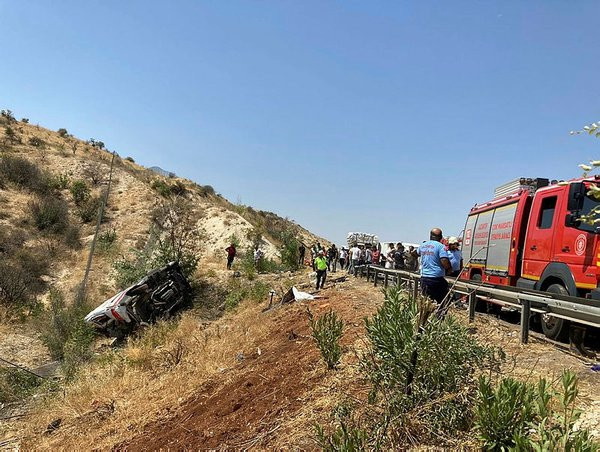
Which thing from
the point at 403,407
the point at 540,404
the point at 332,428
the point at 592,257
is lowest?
the point at 332,428

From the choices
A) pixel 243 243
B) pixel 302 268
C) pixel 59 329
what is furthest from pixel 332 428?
pixel 243 243

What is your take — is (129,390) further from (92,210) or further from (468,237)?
(92,210)

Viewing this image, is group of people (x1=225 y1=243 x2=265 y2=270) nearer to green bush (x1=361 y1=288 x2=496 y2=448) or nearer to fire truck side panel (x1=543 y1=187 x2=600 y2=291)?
fire truck side panel (x1=543 y1=187 x2=600 y2=291)

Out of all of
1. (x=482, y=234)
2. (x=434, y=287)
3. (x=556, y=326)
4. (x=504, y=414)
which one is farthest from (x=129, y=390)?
(x=482, y=234)

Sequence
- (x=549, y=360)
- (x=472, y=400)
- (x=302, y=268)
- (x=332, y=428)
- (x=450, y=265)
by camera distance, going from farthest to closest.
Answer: (x=302, y=268)
(x=450, y=265)
(x=549, y=360)
(x=332, y=428)
(x=472, y=400)

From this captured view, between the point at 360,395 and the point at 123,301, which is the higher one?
the point at 360,395

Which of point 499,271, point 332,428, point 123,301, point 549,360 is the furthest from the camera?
point 123,301

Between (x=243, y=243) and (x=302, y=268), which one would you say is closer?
(x=302, y=268)

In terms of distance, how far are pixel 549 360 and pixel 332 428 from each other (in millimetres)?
3289

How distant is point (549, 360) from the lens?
5.54 meters

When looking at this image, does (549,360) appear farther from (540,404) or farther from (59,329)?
(59,329)

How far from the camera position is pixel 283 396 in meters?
5.29

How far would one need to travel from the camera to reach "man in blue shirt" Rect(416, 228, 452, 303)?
275 inches

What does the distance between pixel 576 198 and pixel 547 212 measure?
1567 millimetres
